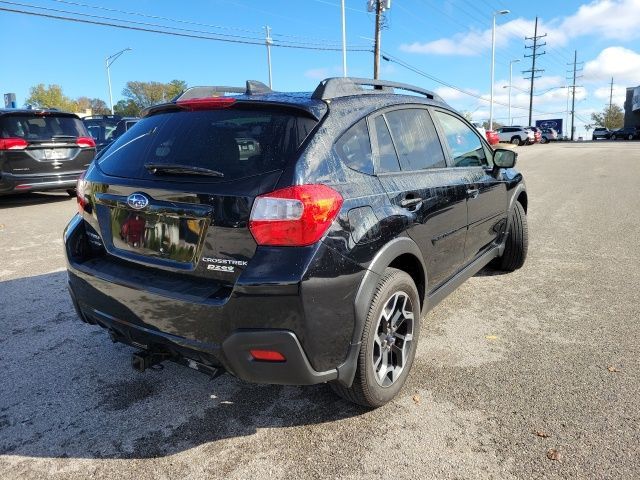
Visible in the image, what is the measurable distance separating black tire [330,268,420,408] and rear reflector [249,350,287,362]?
0.42 metres

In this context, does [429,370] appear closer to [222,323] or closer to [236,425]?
[236,425]

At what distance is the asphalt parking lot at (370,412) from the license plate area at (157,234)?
94cm

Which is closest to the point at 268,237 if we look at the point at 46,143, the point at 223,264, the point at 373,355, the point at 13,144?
the point at 223,264

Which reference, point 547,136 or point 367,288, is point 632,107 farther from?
point 367,288

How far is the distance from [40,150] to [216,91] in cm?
743

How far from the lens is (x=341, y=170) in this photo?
2479 millimetres

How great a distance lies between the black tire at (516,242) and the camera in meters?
4.98

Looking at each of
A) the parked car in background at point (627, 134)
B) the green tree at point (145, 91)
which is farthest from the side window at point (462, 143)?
the green tree at point (145, 91)

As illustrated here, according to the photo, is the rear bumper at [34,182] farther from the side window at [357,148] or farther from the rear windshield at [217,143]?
the side window at [357,148]

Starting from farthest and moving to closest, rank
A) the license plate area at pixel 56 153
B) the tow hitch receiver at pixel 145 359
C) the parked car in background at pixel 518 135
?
1. the parked car in background at pixel 518 135
2. the license plate area at pixel 56 153
3. the tow hitch receiver at pixel 145 359

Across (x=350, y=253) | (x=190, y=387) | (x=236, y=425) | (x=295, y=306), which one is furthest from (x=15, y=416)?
(x=350, y=253)

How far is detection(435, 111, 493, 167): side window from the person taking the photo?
12.3ft

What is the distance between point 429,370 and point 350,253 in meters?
1.26

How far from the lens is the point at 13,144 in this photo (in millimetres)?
8797
